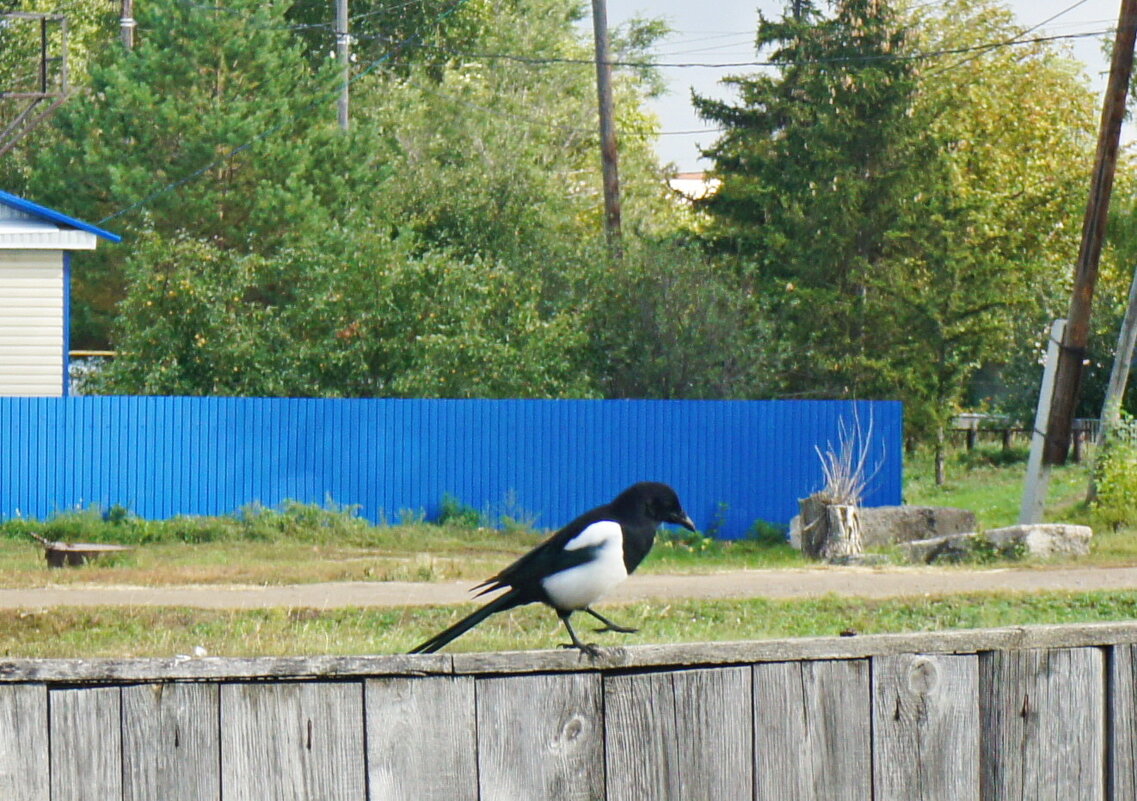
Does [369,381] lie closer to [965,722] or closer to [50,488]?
[50,488]

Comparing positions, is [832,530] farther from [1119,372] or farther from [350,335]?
[350,335]

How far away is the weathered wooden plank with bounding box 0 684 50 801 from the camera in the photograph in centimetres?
253

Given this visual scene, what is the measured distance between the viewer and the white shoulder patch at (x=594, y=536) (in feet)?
13.5

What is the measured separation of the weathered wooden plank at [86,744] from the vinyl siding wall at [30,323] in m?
24.2

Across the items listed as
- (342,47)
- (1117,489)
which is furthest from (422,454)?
(342,47)

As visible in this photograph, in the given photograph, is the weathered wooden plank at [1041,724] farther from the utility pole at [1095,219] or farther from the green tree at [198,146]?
the green tree at [198,146]

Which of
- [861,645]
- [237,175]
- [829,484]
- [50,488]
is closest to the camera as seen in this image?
[861,645]

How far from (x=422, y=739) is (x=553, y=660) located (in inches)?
9.9

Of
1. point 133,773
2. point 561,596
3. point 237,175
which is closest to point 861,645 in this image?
point 133,773

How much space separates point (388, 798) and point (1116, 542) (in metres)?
16.9

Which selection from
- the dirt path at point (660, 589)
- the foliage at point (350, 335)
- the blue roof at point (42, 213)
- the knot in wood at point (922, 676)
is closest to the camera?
the knot in wood at point (922, 676)

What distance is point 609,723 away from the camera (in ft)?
8.73

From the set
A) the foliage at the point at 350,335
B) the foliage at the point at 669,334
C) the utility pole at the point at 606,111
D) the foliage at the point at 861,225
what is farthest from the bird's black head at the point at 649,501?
the utility pole at the point at 606,111

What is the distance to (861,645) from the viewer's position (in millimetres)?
2740
